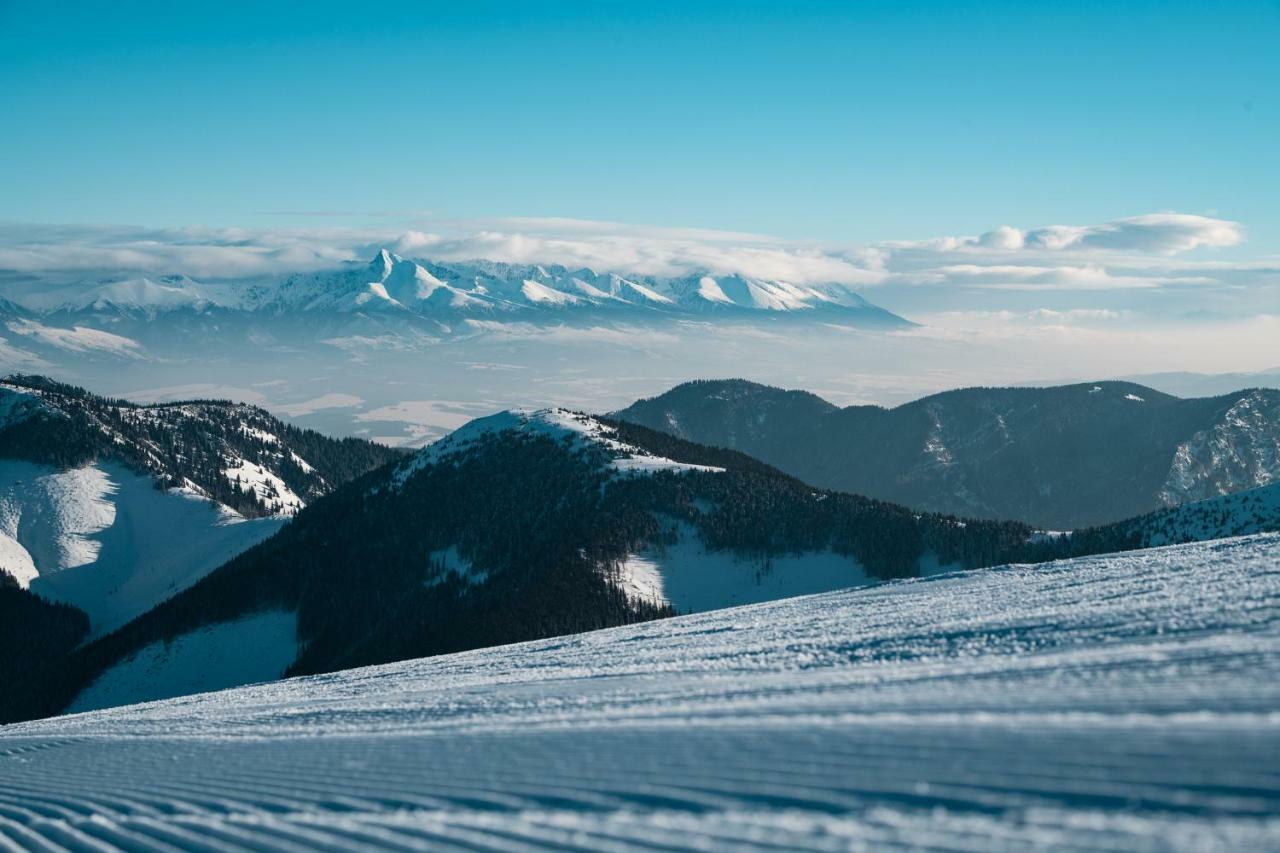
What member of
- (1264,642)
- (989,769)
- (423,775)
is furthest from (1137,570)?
(423,775)

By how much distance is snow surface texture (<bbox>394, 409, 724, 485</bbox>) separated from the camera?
13312 cm

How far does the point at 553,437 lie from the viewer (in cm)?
14800

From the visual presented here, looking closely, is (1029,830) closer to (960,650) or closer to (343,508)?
(960,650)

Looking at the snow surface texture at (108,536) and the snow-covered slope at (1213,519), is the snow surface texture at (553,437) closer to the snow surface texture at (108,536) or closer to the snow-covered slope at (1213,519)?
the snow surface texture at (108,536)

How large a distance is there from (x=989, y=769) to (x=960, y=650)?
39.8ft

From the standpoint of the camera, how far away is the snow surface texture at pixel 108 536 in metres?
161

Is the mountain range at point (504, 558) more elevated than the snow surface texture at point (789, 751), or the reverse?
the snow surface texture at point (789, 751)

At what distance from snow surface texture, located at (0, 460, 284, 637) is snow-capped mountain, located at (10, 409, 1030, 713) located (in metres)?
38.9

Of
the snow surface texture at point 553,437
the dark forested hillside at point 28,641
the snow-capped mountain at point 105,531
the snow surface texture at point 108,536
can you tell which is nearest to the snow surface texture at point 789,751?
the dark forested hillside at point 28,641

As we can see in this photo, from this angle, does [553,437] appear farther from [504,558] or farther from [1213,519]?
[1213,519]

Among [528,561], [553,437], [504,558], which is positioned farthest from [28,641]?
[553,437]

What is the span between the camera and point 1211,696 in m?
14.1

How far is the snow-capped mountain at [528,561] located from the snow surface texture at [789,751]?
199 feet

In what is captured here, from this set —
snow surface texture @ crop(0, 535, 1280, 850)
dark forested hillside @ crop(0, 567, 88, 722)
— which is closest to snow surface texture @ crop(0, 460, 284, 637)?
dark forested hillside @ crop(0, 567, 88, 722)
